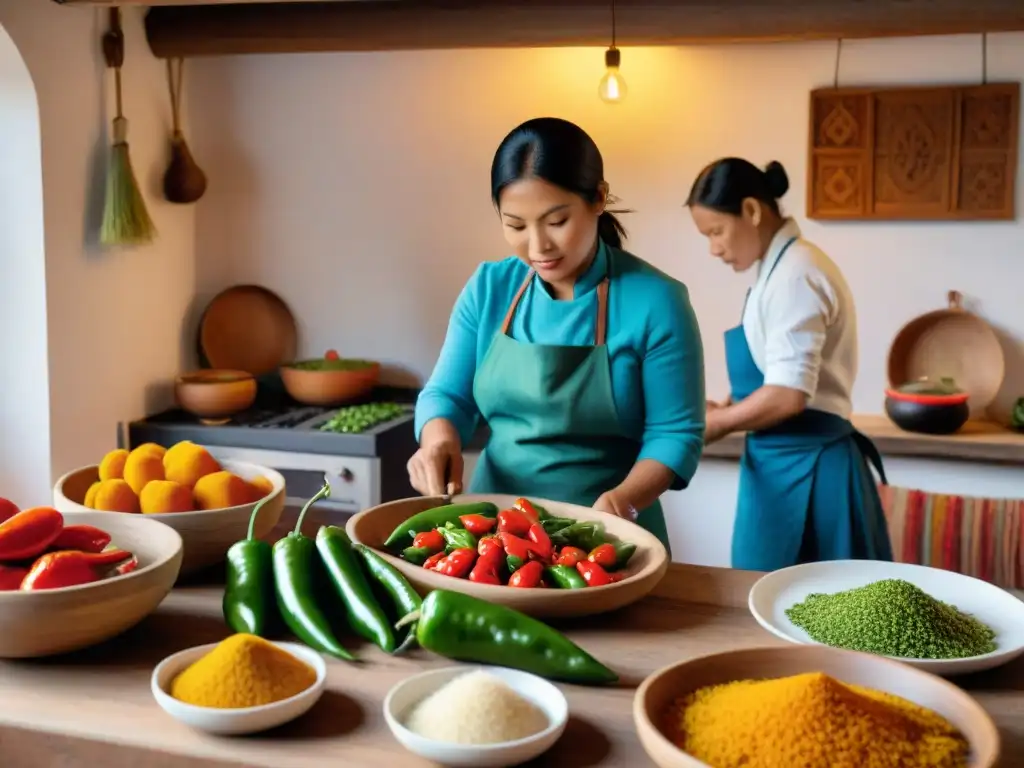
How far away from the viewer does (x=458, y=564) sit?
129 centimetres

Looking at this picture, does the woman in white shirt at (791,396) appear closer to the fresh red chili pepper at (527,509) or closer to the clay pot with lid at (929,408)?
the clay pot with lid at (929,408)

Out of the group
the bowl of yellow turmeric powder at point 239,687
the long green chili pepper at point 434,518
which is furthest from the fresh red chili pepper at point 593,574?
the bowl of yellow turmeric powder at point 239,687

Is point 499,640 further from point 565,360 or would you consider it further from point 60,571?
point 565,360

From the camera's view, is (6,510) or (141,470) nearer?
(6,510)

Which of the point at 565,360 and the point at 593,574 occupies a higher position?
the point at 565,360

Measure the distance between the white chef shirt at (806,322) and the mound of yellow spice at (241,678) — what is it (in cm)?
158

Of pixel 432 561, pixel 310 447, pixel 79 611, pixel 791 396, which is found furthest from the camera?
pixel 310 447

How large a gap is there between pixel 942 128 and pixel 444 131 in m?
1.55

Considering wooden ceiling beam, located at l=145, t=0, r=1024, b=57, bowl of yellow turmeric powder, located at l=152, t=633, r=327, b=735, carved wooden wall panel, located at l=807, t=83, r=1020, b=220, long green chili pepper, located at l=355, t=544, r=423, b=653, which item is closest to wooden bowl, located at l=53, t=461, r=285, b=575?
long green chili pepper, located at l=355, t=544, r=423, b=653

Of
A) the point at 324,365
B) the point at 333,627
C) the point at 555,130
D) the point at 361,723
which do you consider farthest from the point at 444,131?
the point at 361,723

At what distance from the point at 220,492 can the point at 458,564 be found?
370 millimetres

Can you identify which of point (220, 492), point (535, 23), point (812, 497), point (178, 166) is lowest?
point (812, 497)

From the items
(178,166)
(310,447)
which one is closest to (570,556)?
(310,447)

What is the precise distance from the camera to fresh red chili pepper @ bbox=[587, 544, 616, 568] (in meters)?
1.33
